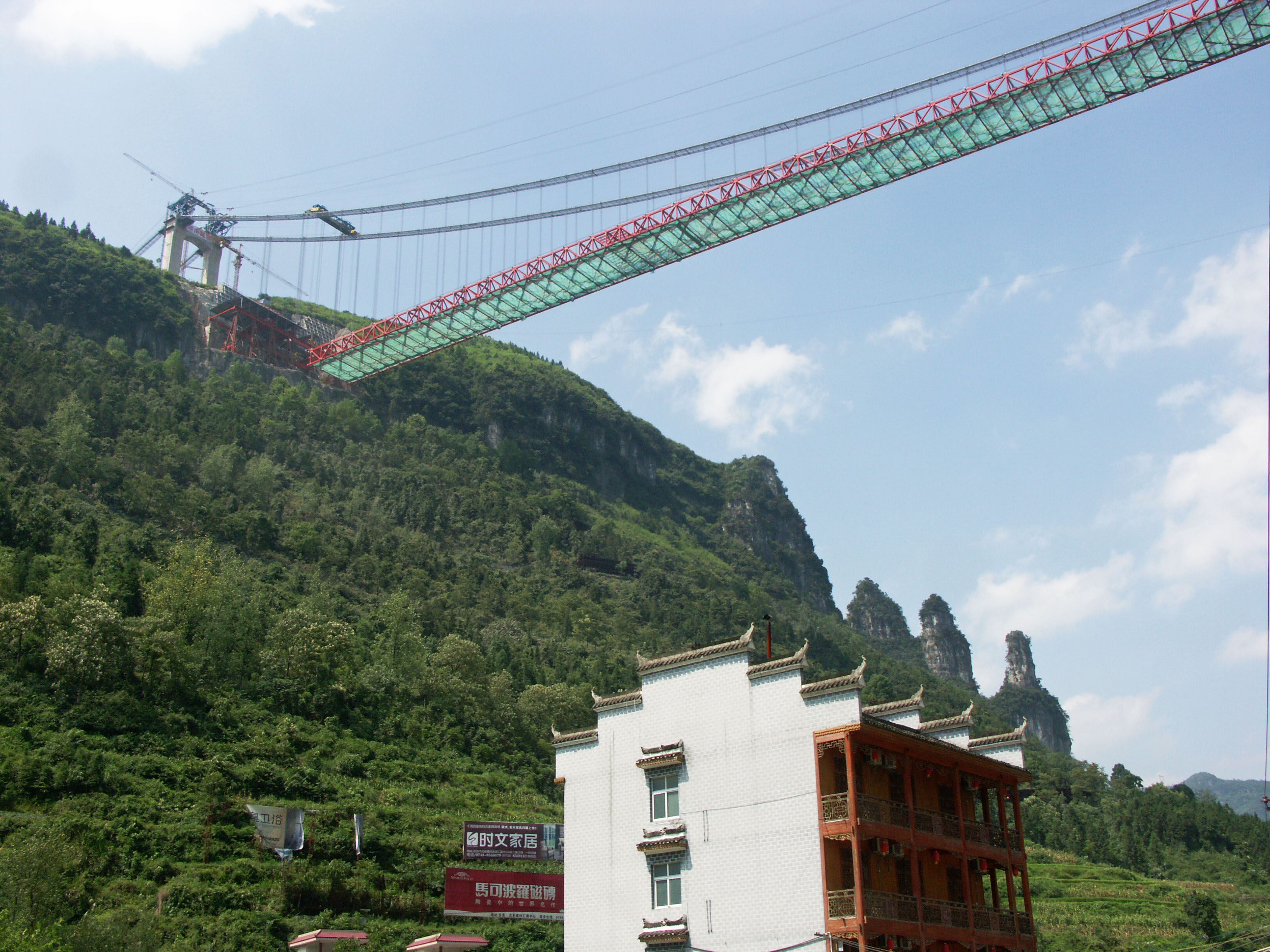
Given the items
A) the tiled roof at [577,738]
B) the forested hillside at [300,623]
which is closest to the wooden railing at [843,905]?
the tiled roof at [577,738]

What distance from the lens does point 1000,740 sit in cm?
3312

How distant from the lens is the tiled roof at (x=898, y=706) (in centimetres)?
3189

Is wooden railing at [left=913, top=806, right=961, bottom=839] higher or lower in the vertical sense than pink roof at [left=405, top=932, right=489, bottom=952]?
higher

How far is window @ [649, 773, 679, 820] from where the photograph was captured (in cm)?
2986

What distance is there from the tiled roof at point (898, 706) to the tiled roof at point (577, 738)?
24.1 feet

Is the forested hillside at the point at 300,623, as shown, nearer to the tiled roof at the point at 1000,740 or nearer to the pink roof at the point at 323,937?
the pink roof at the point at 323,937

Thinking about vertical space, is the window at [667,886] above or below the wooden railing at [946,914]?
above

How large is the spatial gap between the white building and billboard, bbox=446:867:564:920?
824cm

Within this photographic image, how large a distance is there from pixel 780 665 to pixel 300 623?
3825 cm

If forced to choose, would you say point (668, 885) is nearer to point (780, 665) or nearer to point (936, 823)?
point (780, 665)

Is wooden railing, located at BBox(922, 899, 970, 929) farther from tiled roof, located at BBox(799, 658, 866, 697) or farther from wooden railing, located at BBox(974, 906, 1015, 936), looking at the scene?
tiled roof, located at BBox(799, 658, 866, 697)

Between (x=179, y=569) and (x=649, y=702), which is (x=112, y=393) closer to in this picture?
(x=179, y=569)

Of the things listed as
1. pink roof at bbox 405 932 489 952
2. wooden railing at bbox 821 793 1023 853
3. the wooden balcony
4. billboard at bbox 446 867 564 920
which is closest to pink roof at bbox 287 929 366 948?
pink roof at bbox 405 932 489 952

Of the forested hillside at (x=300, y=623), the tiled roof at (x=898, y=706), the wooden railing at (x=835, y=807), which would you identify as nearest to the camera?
the wooden railing at (x=835, y=807)
